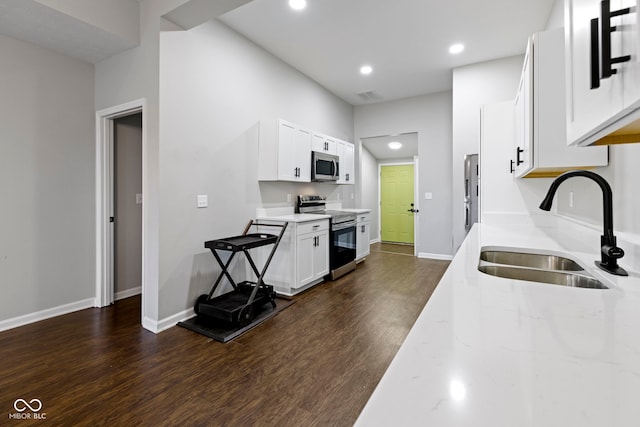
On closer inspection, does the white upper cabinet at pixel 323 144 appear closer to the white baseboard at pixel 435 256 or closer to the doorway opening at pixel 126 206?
the doorway opening at pixel 126 206

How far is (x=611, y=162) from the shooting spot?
5.68ft

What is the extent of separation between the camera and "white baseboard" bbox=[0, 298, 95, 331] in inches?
108

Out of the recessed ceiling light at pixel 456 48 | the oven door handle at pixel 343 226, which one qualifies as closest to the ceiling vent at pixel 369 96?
the recessed ceiling light at pixel 456 48

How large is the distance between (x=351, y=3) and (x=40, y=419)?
4.00 meters

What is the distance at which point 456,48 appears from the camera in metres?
4.03

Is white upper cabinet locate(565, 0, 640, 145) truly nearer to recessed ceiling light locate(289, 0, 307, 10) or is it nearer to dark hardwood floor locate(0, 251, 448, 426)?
dark hardwood floor locate(0, 251, 448, 426)

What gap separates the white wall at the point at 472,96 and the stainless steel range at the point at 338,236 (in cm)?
170

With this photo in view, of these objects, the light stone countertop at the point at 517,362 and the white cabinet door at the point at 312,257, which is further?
the white cabinet door at the point at 312,257

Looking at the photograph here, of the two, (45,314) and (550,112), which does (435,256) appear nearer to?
(550,112)

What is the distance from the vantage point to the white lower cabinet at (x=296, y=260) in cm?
356

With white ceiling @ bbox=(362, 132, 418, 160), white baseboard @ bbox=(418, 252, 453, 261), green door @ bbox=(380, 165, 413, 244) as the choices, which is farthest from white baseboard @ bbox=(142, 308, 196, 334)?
green door @ bbox=(380, 165, 413, 244)

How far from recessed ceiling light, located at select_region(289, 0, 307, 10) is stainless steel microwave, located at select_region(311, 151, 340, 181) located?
1.81m

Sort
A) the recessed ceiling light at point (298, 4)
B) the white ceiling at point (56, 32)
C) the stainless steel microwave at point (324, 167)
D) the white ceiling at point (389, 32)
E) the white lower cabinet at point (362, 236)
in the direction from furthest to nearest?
the white lower cabinet at point (362, 236) → the stainless steel microwave at point (324, 167) → the white ceiling at point (389, 32) → the recessed ceiling light at point (298, 4) → the white ceiling at point (56, 32)

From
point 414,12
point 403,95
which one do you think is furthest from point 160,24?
point 403,95
